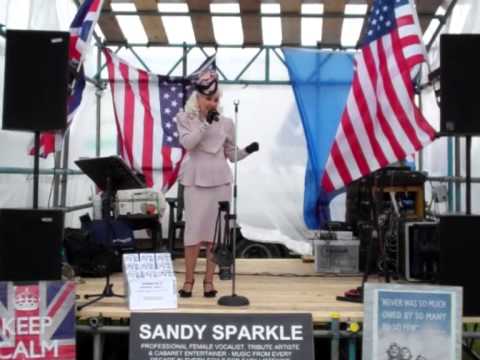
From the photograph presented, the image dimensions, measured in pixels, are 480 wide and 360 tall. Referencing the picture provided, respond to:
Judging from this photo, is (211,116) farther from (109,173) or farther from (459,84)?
(459,84)

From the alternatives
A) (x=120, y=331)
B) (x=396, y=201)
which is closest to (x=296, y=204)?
(x=396, y=201)

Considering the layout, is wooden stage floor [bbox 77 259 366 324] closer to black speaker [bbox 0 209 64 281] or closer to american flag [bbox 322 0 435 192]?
black speaker [bbox 0 209 64 281]

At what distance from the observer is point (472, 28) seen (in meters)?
5.84

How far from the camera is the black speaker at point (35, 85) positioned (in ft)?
12.2

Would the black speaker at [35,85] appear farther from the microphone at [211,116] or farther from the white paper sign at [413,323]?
the white paper sign at [413,323]

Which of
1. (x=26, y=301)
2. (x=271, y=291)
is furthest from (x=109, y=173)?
(x=26, y=301)

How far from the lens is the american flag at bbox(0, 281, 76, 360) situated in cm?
337

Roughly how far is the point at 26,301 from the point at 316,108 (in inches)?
156

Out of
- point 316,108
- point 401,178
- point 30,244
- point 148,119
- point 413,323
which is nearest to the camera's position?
point 413,323

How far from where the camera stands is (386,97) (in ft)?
15.9

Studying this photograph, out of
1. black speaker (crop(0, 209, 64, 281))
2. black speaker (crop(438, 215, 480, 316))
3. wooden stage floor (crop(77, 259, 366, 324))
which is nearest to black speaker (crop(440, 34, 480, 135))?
black speaker (crop(438, 215, 480, 316))

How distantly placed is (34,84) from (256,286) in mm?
2239

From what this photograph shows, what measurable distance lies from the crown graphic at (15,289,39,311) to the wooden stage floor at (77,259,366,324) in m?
0.31

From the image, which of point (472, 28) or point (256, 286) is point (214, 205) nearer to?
point (256, 286)
